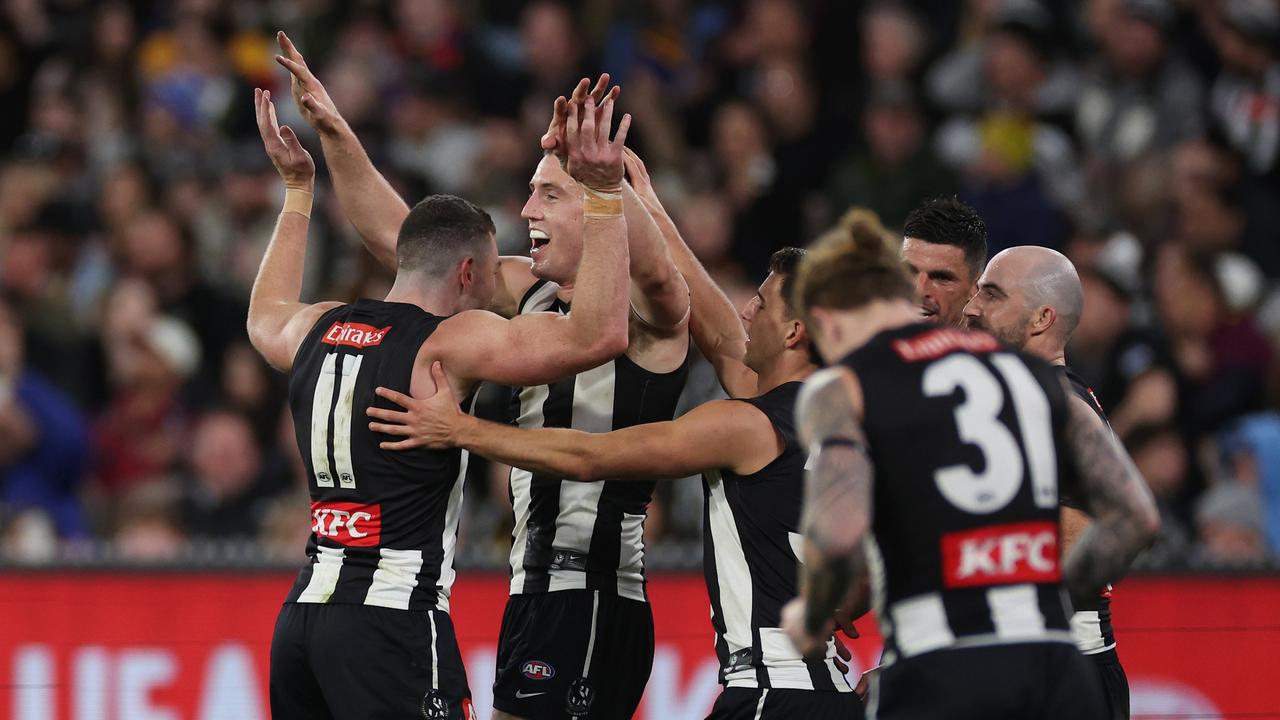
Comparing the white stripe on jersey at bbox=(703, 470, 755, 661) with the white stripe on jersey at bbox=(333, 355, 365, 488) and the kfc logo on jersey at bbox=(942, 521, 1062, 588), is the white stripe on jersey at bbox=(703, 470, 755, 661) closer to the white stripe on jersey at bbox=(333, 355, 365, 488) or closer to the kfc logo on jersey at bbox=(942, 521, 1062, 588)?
the white stripe on jersey at bbox=(333, 355, 365, 488)

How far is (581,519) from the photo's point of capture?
259 inches

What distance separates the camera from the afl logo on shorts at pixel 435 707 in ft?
18.4

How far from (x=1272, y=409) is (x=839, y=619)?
494 cm

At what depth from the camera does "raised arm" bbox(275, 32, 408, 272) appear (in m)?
6.89

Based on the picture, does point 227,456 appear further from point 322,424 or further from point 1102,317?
point 1102,317

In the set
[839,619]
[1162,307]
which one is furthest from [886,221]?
Answer: [839,619]

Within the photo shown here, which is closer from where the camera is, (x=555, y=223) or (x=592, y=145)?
(x=592, y=145)

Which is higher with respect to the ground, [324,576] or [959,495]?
[959,495]

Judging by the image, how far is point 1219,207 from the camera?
10.5 m

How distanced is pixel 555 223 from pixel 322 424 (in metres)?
1.38

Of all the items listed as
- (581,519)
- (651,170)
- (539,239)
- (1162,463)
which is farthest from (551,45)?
(581,519)

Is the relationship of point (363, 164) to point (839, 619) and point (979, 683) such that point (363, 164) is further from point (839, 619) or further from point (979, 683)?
point (979, 683)

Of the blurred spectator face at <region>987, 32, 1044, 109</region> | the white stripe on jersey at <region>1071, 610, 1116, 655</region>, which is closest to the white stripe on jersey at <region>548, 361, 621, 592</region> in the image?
the white stripe on jersey at <region>1071, 610, 1116, 655</region>

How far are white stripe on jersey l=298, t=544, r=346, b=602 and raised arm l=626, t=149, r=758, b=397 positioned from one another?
5.97 ft
